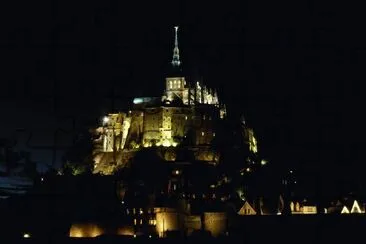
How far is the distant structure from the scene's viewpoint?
227 feet

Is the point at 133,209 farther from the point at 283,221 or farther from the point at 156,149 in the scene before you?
the point at 156,149

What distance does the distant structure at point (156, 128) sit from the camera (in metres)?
69.3

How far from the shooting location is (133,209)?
49125mm

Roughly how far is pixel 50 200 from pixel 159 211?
6.99m

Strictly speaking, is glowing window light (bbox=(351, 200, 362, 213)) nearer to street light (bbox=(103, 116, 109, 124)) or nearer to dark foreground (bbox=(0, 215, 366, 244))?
dark foreground (bbox=(0, 215, 366, 244))

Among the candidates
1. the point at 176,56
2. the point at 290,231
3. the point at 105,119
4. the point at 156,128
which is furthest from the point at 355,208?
the point at 176,56

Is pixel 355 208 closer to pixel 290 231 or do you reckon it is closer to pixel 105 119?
pixel 290 231

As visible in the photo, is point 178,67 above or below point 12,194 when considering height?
above

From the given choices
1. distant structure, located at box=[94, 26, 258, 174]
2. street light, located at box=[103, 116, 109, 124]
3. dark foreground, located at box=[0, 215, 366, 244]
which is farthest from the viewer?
street light, located at box=[103, 116, 109, 124]

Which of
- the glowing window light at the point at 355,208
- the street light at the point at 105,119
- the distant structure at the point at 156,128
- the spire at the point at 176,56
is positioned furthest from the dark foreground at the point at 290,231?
the spire at the point at 176,56

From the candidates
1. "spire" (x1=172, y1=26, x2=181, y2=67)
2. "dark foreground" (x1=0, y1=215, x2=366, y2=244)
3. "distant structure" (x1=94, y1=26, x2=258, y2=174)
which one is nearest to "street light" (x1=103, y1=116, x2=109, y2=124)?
"distant structure" (x1=94, y1=26, x2=258, y2=174)

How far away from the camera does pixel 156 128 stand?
2773 inches

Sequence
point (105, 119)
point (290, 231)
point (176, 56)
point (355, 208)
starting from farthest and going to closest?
1. point (176, 56)
2. point (105, 119)
3. point (355, 208)
4. point (290, 231)

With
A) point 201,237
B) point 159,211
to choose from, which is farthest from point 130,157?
point 201,237
